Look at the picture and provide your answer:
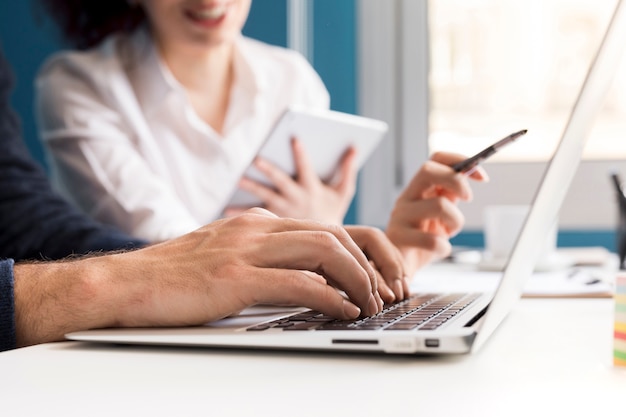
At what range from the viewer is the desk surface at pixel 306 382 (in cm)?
41

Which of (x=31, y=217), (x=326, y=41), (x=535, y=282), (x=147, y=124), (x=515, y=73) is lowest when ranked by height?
(x=535, y=282)

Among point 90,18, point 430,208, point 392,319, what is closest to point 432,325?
point 392,319

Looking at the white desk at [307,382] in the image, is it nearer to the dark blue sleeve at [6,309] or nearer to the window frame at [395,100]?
the dark blue sleeve at [6,309]

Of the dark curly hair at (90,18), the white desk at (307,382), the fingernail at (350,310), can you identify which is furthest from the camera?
the dark curly hair at (90,18)

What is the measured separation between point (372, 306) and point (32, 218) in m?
1.11

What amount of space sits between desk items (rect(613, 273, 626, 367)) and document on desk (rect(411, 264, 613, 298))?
455 mm

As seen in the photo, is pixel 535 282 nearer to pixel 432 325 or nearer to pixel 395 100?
pixel 432 325

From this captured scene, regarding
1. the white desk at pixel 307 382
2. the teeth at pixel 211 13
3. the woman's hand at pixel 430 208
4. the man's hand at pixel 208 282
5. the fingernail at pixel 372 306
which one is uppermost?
the teeth at pixel 211 13

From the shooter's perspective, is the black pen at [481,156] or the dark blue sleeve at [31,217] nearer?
the black pen at [481,156]

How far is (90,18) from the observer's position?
253cm

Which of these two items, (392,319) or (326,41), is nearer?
(392,319)

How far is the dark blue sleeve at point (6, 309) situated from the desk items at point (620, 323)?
45 cm

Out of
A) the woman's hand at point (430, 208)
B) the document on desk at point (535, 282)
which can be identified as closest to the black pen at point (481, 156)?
the woman's hand at point (430, 208)

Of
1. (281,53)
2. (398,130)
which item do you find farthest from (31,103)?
(398,130)
